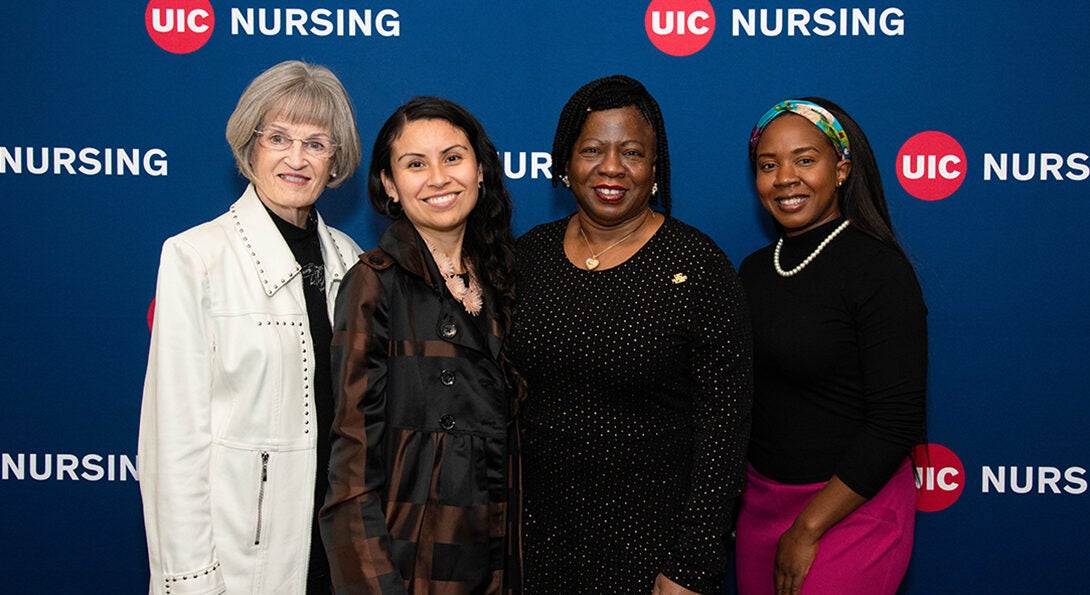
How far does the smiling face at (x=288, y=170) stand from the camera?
1.53m

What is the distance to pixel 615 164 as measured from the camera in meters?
1.56

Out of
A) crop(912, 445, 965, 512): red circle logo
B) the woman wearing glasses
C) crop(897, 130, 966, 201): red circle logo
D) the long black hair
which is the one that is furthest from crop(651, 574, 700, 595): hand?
crop(897, 130, 966, 201): red circle logo

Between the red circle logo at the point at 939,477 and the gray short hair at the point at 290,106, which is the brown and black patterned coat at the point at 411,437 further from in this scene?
the red circle logo at the point at 939,477

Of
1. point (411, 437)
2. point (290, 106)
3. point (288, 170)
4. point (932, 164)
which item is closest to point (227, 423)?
point (411, 437)

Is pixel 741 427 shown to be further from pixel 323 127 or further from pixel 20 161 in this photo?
pixel 20 161

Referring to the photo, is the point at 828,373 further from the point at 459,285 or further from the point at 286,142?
the point at 286,142

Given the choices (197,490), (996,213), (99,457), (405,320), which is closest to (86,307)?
(99,457)

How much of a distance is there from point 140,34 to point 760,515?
200cm

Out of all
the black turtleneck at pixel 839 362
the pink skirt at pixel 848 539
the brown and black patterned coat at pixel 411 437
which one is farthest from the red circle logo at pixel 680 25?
the pink skirt at pixel 848 539

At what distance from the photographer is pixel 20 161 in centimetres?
222

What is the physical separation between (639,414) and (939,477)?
3.92 ft

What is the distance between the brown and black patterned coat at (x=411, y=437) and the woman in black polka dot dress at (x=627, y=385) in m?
0.14

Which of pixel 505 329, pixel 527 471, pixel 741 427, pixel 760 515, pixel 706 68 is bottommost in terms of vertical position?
pixel 760 515

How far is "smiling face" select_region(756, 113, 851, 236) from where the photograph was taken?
1.68 meters
